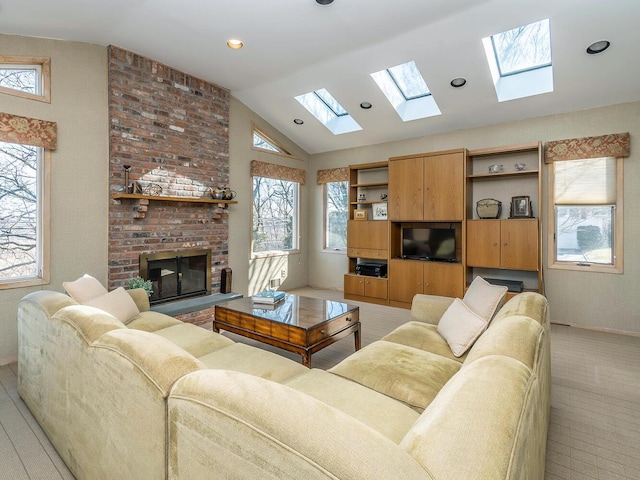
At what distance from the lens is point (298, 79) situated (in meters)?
4.71

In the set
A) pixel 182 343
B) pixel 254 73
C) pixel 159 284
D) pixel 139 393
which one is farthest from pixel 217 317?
pixel 254 73

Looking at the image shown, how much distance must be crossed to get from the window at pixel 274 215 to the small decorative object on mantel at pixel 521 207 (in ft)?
11.9

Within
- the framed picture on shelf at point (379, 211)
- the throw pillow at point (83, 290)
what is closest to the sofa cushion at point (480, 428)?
the throw pillow at point (83, 290)

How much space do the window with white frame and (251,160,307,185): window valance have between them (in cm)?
388

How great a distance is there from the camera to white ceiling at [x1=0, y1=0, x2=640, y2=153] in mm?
3057

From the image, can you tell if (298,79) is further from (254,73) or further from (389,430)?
(389,430)

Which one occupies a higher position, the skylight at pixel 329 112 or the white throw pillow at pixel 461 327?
the skylight at pixel 329 112

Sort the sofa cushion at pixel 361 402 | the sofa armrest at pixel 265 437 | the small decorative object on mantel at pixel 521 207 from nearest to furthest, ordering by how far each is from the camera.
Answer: the sofa armrest at pixel 265 437, the sofa cushion at pixel 361 402, the small decorative object on mantel at pixel 521 207

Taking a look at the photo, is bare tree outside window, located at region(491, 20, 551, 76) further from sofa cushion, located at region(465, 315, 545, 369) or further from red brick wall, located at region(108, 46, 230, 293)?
red brick wall, located at region(108, 46, 230, 293)

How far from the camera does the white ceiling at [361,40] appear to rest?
3.06 metres

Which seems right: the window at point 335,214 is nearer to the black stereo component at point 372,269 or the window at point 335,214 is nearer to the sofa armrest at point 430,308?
the black stereo component at point 372,269

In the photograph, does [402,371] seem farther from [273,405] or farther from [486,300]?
[273,405]

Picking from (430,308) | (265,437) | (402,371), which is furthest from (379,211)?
(265,437)

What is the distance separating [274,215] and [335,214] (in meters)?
1.19
